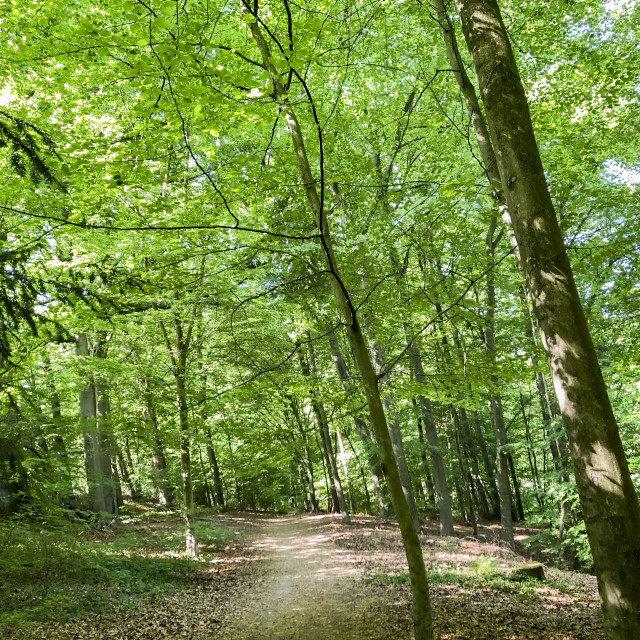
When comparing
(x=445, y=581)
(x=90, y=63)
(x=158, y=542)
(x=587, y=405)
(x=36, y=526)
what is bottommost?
(x=445, y=581)

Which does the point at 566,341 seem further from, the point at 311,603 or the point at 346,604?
the point at 311,603

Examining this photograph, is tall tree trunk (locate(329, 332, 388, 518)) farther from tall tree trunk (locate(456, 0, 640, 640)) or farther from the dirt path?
tall tree trunk (locate(456, 0, 640, 640))

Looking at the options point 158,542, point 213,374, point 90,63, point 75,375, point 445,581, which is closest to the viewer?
point 90,63

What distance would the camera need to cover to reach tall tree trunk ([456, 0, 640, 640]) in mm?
2096

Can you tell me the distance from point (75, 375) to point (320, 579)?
22.7ft

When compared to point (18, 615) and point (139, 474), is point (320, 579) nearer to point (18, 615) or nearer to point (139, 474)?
point (18, 615)

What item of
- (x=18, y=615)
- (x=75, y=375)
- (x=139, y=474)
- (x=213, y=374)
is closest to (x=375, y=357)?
(x=213, y=374)

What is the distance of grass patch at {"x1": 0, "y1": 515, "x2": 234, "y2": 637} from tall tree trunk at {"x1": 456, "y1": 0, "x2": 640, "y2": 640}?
604cm

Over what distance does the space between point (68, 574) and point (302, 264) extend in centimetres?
732

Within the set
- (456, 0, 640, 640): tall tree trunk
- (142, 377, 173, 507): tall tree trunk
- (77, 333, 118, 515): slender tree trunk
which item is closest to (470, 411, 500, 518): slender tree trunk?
(142, 377, 173, 507): tall tree trunk

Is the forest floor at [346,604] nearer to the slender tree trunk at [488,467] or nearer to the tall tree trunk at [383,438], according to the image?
the tall tree trunk at [383,438]

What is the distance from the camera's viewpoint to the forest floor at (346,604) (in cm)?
584

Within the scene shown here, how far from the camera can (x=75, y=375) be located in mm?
9656

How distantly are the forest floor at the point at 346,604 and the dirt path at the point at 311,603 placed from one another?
2 centimetres
